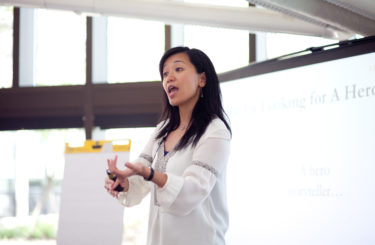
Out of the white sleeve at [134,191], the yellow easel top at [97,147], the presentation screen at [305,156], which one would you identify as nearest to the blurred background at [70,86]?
the yellow easel top at [97,147]

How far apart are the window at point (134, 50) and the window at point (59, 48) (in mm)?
397

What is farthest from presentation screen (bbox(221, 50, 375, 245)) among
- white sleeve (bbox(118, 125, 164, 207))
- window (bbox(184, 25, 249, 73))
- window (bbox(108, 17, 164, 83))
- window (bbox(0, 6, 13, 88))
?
window (bbox(0, 6, 13, 88))

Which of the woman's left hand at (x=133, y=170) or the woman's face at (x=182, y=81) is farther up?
the woman's face at (x=182, y=81)

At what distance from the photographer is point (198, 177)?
1523mm

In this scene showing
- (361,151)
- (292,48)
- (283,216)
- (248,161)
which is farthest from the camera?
(292,48)

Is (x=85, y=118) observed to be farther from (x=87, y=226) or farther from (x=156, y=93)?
(x=87, y=226)

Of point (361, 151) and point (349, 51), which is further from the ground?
point (349, 51)

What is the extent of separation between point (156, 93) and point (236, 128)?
201cm

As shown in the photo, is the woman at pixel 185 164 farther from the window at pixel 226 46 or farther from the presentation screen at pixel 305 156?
the window at pixel 226 46

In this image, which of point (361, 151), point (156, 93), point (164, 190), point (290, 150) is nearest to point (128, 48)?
point (156, 93)

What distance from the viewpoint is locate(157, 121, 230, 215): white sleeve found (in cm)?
146

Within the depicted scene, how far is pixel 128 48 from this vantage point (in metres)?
6.39

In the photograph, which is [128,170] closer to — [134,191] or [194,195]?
[194,195]

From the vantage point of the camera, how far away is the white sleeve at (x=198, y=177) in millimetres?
1464
